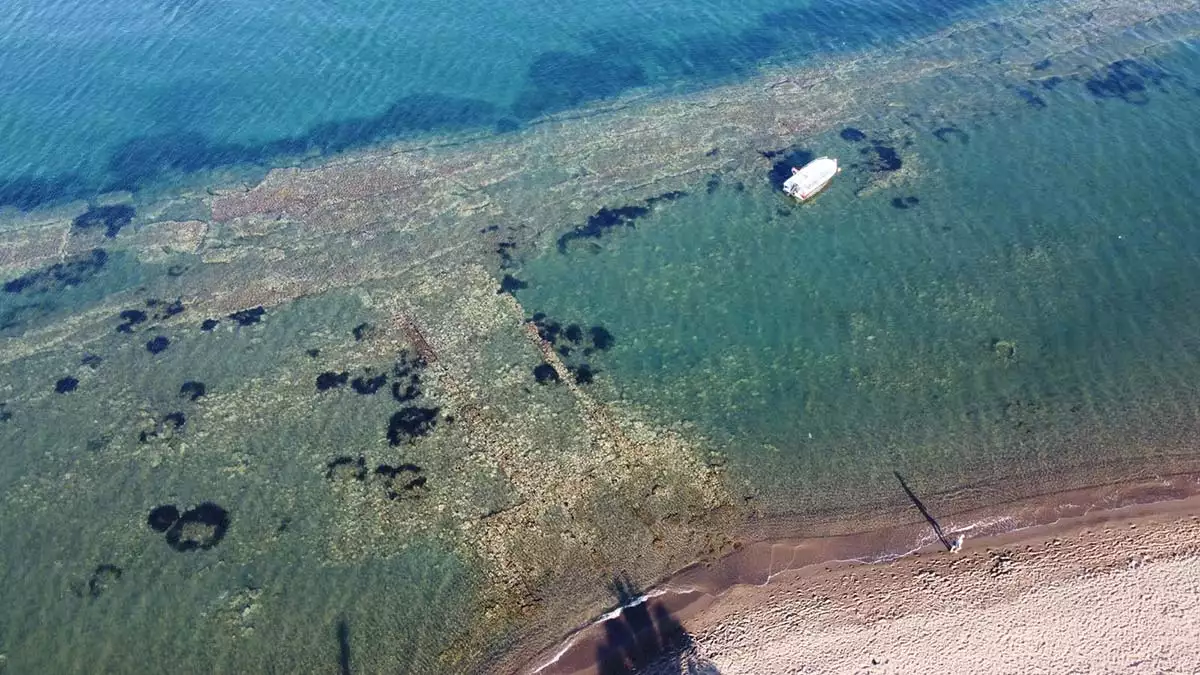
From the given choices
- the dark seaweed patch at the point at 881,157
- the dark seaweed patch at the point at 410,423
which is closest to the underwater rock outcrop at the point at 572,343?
the dark seaweed patch at the point at 410,423

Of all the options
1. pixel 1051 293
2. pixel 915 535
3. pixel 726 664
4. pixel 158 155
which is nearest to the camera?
pixel 726 664

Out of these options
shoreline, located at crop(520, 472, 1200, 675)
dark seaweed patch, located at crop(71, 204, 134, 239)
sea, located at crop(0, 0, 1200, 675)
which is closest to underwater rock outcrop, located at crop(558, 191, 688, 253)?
sea, located at crop(0, 0, 1200, 675)

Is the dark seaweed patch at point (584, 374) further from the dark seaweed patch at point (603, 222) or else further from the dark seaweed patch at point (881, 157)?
the dark seaweed patch at point (881, 157)

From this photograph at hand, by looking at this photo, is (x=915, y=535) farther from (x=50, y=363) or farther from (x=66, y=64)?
(x=66, y=64)

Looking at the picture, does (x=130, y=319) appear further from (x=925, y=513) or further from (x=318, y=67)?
(x=925, y=513)

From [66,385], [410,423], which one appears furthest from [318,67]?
[410,423]

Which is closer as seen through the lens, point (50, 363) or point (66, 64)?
point (50, 363)

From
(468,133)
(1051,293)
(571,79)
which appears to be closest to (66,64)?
(468,133)
